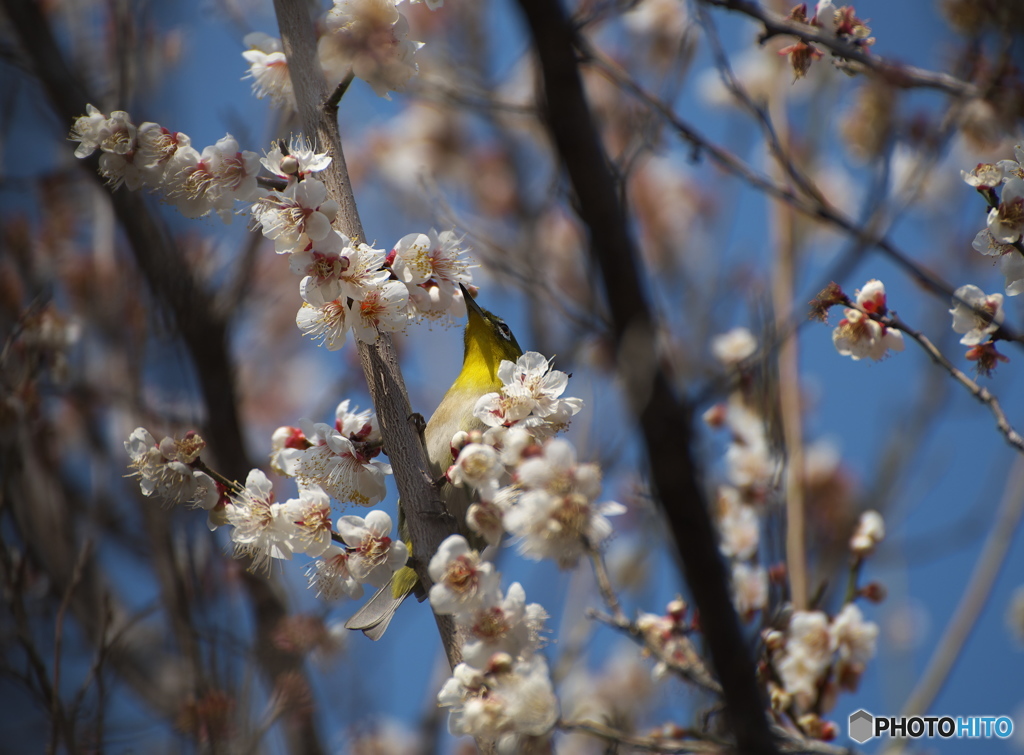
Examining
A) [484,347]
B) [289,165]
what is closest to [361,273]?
[289,165]

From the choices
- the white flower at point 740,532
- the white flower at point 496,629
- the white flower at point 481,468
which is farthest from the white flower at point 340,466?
the white flower at point 740,532

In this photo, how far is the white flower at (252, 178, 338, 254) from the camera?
1908 millimetres

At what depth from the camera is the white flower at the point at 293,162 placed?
6.33 ft

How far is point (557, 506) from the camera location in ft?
5.45

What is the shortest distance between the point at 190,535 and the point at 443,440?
0.92 meters

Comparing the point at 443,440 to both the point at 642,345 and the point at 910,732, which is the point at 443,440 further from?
the point at 910,732

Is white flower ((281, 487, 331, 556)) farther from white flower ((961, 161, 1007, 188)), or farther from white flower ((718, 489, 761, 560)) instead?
white flower ((961, 161, 1007, 188))

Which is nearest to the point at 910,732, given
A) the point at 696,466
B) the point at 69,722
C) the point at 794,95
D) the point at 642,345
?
the point at 696,466

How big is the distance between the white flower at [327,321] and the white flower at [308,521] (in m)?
0.41

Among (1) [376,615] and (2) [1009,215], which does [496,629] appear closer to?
(1) [376,615]

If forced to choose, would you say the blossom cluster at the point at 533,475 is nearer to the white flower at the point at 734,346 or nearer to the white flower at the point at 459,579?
the white flower at the point at 459,579

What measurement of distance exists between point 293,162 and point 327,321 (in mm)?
436

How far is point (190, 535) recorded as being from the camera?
8.61ft

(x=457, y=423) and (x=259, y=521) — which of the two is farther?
(x=457, y=423)
